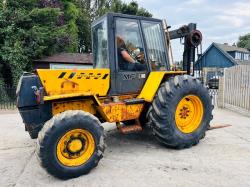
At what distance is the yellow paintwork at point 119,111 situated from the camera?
5192 mm

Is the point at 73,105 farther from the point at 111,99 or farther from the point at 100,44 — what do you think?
the point at 100,44

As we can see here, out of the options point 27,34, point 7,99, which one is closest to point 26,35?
point 27,34

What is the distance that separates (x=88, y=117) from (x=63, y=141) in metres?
0.51

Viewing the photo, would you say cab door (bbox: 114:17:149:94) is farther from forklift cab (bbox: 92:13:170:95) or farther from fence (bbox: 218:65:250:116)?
fence (bbox: 218:65:250:116)

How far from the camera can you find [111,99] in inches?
216

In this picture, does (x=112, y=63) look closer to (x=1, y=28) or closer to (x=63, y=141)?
(x=63, y=141)

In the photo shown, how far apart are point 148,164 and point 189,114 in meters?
1.60

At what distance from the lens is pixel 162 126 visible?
5266 millimetres

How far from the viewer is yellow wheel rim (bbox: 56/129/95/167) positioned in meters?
4.35

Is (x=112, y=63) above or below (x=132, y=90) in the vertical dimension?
above

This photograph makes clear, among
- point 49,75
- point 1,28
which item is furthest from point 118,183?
point 1,28

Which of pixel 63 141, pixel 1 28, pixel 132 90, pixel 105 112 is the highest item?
pixel 1 28

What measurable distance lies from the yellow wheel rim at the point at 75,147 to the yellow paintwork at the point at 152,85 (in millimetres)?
1535

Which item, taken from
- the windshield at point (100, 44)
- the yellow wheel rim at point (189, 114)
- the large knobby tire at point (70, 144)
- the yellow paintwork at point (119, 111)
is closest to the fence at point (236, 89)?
the yellow wheel rim at point (189, 114)
